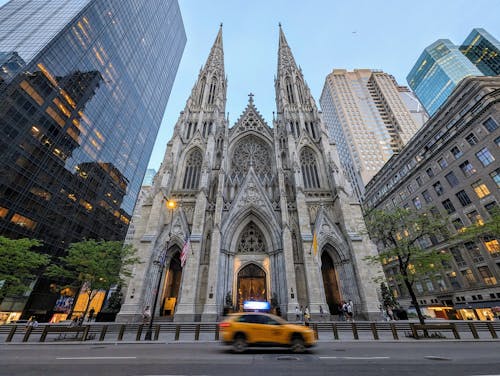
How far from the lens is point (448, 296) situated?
3123 cm

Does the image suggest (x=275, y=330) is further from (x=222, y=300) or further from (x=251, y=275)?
(x=251, y=275)

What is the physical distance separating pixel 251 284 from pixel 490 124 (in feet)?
119

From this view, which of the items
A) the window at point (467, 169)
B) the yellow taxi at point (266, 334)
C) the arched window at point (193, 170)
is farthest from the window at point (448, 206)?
the arched window at point (193, 170)

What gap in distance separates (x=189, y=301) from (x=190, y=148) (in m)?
19.2

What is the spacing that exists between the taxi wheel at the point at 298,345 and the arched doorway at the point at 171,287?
59.7 feet

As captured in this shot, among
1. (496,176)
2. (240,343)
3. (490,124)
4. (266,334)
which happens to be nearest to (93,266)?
(240,343)

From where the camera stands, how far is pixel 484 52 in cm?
6744

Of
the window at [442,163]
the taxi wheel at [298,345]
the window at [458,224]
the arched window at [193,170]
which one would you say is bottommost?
the taxi wheel at [298,345]

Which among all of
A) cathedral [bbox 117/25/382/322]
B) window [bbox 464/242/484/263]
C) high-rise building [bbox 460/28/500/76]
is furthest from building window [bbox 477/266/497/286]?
high-rise building [bbox 460/28/500/76]

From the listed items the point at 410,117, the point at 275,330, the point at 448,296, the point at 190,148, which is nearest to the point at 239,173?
the point at 190,148

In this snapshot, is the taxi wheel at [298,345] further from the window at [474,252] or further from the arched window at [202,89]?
the arched window at [202,89]

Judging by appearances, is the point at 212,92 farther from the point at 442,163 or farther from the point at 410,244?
the point at 442,163

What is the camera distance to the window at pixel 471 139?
94.1 ft

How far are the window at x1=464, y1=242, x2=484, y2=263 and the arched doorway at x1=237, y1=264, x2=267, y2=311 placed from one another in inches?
1133
